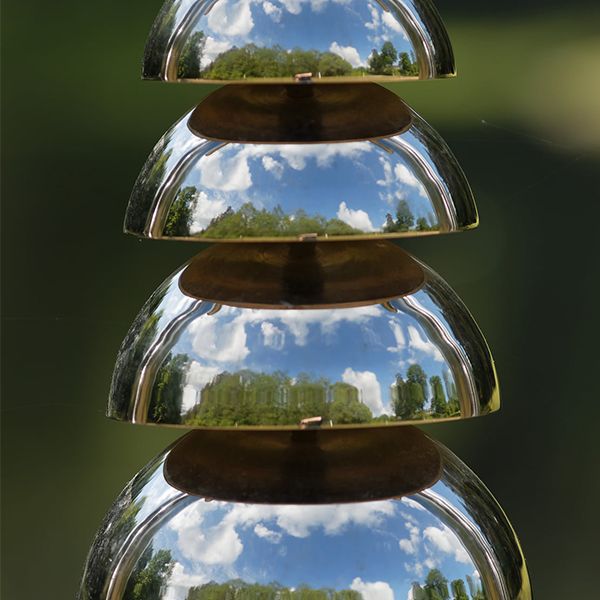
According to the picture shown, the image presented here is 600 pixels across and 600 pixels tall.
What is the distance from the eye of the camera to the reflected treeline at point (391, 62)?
1232 mm

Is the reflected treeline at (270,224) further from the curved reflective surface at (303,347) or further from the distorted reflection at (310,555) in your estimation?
the distorted reflection at (310,555)

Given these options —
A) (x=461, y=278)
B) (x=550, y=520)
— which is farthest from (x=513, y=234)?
(x=550, y=520)

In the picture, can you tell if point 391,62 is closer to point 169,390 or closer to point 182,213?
point 182,213

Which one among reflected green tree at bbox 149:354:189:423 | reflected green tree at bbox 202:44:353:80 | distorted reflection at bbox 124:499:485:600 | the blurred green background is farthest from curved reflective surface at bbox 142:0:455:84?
the blurred green background

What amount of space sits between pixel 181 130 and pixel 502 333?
73.8 inches

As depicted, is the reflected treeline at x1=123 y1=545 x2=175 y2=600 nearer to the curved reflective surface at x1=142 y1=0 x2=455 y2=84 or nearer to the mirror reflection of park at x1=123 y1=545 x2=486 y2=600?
the mirror reflection of park at x1=123 y1=545 x2=486 y2=600

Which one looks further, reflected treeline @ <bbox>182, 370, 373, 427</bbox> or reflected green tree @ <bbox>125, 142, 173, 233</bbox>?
reflected green tree @ <bbox>125, 142, 173, 233</bbox>

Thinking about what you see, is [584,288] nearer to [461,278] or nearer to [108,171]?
[461,278]

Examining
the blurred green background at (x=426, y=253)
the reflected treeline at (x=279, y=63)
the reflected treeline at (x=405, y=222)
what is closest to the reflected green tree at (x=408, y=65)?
the reflected treeline at (x=279, y=63)

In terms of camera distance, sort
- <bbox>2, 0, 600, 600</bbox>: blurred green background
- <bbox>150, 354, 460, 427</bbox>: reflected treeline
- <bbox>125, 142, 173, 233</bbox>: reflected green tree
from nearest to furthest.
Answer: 1. <bbox>150, 354, 460, 427</bbox>: reflected treeline
2. <bbox>125, 142, 173, 233</bbox>: reflected green tree
3. <bbox>2, 0, 600, 600</bbox>: blurred green background

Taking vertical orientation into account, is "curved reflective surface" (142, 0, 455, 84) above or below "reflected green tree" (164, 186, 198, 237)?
above

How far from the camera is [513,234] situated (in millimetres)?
3090

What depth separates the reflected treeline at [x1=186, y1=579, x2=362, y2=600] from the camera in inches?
47.6

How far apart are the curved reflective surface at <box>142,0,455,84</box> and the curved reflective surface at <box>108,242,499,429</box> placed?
19cm
